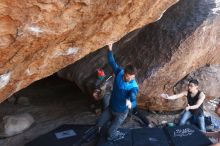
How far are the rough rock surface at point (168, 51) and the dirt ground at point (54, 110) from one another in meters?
0.52

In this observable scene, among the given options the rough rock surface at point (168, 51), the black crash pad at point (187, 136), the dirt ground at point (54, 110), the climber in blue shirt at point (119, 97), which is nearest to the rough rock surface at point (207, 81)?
the rough rock surface at point (168, 51)

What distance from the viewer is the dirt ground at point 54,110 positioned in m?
7.29

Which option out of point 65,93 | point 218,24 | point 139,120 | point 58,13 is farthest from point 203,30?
point 58,13

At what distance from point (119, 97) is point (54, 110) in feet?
8.76

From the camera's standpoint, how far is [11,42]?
4277 mm

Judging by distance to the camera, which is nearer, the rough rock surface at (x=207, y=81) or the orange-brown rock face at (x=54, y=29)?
the orange-brown rock face at (x=54, y=29)

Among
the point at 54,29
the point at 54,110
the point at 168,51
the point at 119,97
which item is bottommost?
the point at 54,110

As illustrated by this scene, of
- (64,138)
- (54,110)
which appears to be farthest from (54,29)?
(54,110)

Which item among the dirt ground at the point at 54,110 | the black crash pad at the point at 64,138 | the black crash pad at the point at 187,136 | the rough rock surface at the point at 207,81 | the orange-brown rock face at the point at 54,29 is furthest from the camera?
the rough rock surface at the point at 207,81

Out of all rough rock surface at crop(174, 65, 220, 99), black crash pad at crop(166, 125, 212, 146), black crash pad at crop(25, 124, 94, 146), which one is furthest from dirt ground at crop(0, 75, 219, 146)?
black crash pad at crop(166, 125, 212, 146)

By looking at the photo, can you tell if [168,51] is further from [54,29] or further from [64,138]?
[54,29]

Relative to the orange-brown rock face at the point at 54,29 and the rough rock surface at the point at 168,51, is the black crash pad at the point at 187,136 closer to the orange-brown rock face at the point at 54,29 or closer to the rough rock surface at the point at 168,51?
the rough rock surface at the point at 168,51

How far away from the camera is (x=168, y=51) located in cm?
771

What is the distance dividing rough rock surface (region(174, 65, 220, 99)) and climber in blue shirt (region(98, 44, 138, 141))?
196cm
